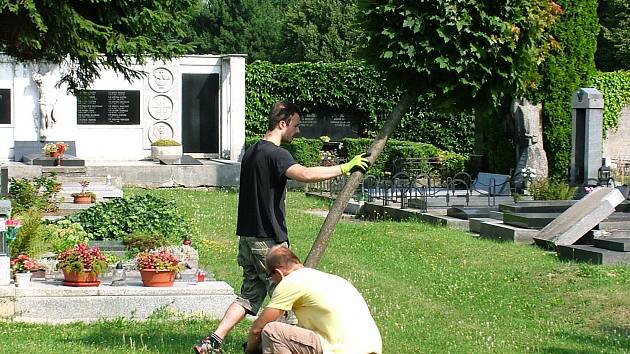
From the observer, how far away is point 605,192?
52.8 ft

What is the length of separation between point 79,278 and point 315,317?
160 inches

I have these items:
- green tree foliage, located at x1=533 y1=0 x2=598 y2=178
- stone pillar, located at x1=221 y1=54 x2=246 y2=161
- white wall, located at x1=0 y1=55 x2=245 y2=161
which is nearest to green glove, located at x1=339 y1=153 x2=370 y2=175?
green tree foliage, located at x1=533 y1=0 x2=598 y2=178

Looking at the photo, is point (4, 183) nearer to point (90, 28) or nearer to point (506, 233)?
point (90, 28)

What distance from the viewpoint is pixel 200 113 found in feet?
115

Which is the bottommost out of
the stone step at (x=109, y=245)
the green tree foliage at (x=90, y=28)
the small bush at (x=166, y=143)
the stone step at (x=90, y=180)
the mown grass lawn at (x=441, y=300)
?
the mown grass lawn at (x=441, y=300)

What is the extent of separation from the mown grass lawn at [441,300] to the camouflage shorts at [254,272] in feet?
2.13

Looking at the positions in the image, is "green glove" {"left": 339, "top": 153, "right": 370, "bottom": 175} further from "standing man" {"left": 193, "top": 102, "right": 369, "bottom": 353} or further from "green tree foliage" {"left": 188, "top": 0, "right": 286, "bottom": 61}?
"green tree foliage" {"left": 188, "top": 0, "right": 286, "bottom": 61}

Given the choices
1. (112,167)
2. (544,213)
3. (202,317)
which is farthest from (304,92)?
(202,317)

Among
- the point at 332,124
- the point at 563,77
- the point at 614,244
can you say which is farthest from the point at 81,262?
the point at 332,124

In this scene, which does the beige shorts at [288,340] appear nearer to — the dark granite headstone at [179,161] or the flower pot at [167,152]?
the dark granite headstone at [179,161]

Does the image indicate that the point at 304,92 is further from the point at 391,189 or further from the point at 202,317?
the point at 202,317

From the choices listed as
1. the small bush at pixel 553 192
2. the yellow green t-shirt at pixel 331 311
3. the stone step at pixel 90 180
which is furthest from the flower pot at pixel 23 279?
the stone step at pixel 90 180

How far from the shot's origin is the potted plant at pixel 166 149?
A: 31.7m

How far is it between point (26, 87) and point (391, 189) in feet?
48.3
